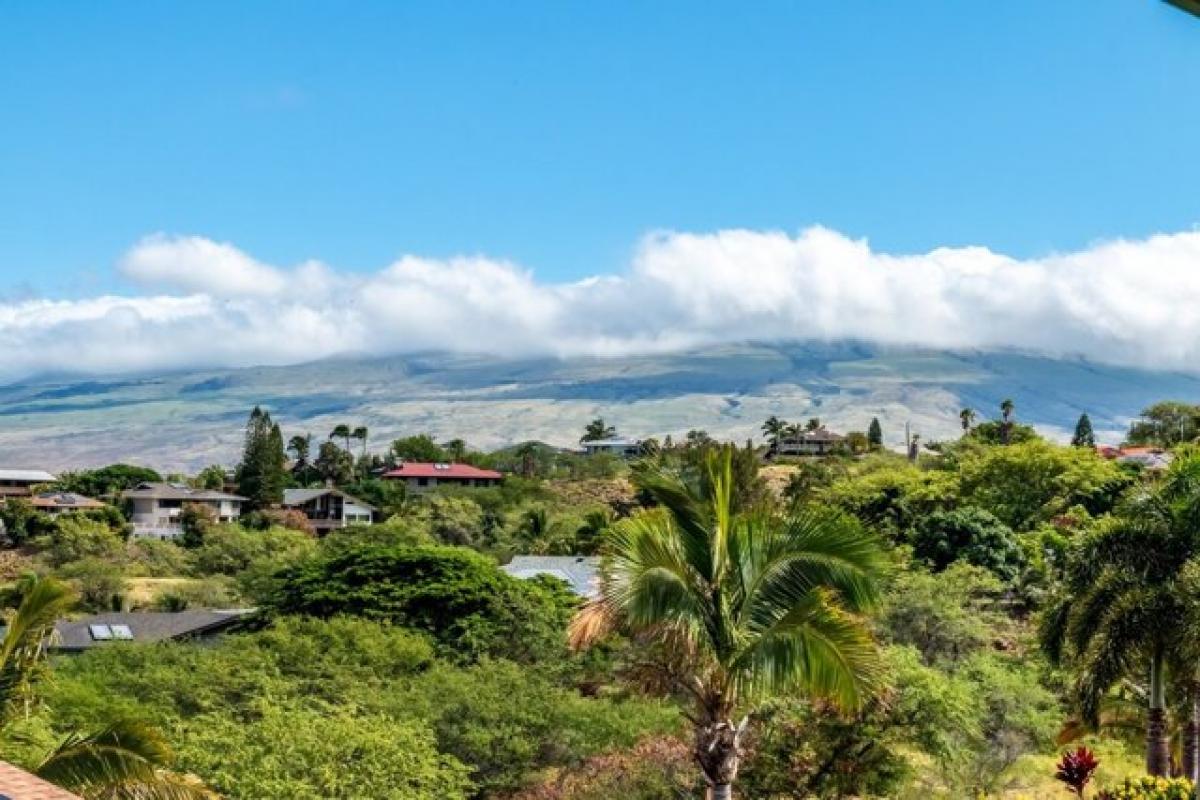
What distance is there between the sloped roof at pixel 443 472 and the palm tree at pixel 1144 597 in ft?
343

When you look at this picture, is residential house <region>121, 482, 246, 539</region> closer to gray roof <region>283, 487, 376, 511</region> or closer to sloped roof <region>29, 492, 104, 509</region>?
sloped roof <region>29, 492, 104, 509</region>

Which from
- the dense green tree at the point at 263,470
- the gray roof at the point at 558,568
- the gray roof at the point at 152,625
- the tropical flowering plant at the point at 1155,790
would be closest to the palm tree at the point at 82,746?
the tropical flowering plant at the point at 1155,790

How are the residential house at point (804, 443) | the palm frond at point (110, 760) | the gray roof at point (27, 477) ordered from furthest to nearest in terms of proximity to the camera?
the residential house at point (804, 443)
the gray roof at point (27, 477)
the palm frond at point (110, 760)

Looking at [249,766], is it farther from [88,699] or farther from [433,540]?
[433,540]

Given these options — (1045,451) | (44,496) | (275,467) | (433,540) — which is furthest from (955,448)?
(44,496)

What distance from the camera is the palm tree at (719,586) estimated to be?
1098cm

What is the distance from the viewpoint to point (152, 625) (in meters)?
44.4

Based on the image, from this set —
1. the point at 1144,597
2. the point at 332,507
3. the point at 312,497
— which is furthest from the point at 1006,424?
the point at 1144,597

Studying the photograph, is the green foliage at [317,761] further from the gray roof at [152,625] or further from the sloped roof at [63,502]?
the sloped roof at [63,502]

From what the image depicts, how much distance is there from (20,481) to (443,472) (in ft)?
145

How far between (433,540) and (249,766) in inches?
1994

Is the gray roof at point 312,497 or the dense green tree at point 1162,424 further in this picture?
the dense green tree at point 1162,424

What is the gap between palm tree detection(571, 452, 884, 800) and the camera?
10984 mm

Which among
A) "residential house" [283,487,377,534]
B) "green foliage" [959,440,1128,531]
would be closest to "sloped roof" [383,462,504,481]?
"residential house" [283,487,377,534]
